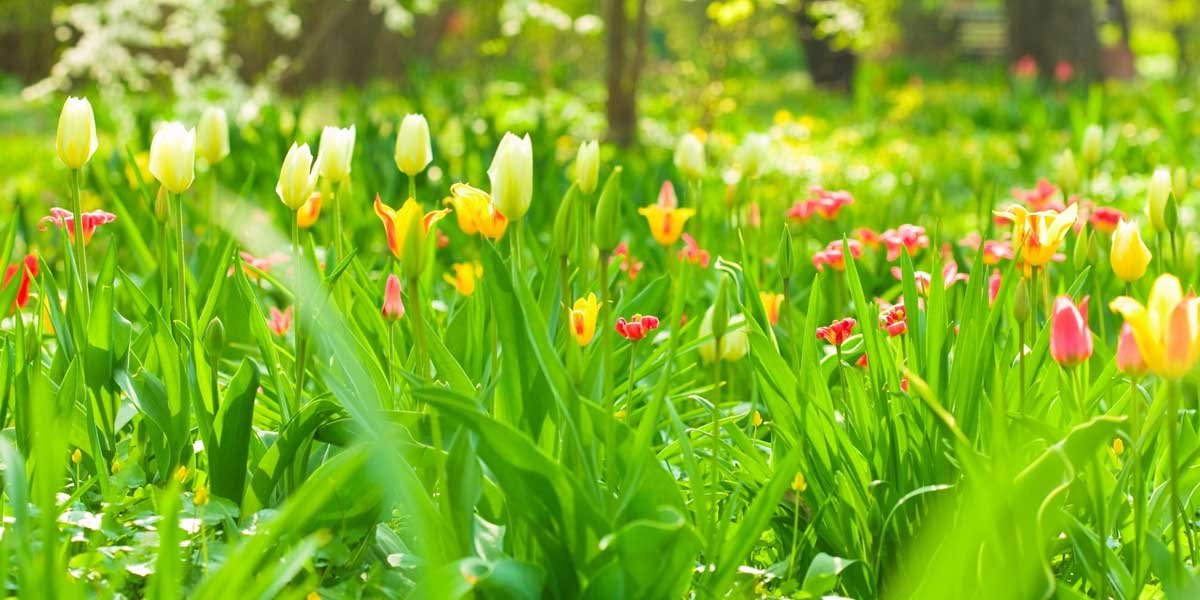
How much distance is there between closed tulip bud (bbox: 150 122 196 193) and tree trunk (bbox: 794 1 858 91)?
12.3 m

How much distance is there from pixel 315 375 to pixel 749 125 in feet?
24.7

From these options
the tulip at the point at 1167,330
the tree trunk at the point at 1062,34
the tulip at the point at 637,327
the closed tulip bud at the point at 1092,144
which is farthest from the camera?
the tree trunk at the point at 1062,34

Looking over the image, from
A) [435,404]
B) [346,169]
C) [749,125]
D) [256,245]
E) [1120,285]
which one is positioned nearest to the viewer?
[435,404]

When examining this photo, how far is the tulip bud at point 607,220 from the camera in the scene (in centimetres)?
159

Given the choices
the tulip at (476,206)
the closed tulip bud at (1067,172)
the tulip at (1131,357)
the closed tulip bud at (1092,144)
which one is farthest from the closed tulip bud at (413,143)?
the closed tulip bud at (1092,144)

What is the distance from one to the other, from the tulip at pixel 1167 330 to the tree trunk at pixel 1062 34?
36.4 feet

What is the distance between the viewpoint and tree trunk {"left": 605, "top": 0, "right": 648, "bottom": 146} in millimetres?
6578

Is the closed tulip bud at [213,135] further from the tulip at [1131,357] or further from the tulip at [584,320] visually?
the tulip at [1131,357]

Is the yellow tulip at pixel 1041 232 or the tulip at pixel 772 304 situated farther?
the tulip at pixel 772 304

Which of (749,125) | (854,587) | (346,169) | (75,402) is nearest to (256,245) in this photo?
(346,169)

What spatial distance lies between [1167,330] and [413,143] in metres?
1.18

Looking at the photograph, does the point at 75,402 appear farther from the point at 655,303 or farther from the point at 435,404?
the point at 655,303

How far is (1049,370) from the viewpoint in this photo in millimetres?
1932

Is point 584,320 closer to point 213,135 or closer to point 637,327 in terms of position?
point 637,327
